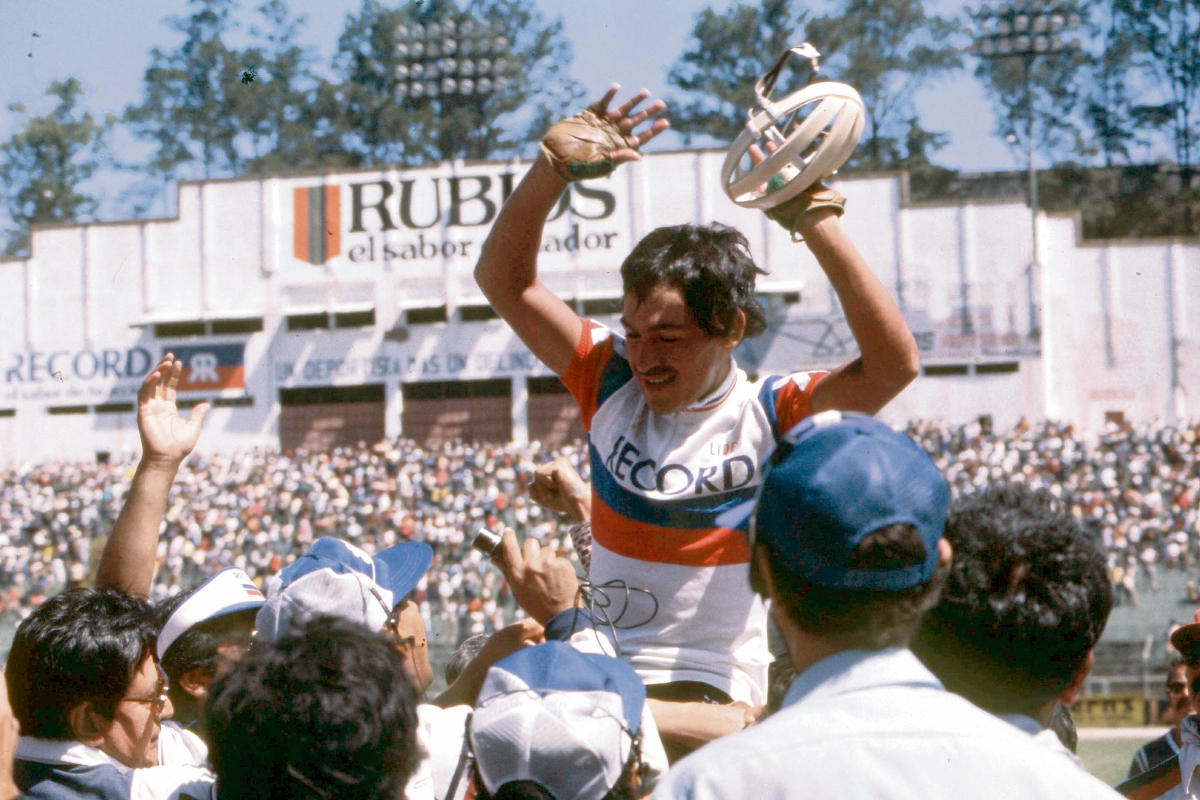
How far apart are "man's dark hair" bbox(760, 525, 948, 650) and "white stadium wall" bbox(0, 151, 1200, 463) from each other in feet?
90.6

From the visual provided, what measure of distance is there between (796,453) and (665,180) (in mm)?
30420

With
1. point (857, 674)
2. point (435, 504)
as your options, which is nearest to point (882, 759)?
point (857, 674)

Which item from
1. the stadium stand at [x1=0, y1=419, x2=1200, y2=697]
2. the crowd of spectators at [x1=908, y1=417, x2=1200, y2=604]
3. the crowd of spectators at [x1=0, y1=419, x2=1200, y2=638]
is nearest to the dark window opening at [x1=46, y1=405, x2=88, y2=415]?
the stadium stand at [x1=0, y1=419, x2=1200, y2=697]

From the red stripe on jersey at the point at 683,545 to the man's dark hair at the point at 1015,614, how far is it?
71 cm

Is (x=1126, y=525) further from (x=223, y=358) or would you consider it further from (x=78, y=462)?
(x=78, y=462)

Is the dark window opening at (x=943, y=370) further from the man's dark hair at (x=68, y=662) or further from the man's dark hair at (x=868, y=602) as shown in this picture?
the man's dark hair at (x=868, y=602)

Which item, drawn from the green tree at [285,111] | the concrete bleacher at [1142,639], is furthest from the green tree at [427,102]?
the concrete bleacher at [1142,639]

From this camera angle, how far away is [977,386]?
2962 cm

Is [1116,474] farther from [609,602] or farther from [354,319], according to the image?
[609,602]

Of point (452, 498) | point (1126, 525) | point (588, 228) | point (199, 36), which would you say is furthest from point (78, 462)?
point (1126, 525)

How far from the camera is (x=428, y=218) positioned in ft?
105

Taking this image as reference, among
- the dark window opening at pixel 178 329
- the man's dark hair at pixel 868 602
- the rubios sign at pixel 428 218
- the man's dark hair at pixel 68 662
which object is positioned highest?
the rubios sign at pixel 428 218

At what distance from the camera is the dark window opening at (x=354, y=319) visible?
31.9 metres

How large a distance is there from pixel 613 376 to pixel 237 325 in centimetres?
3114
